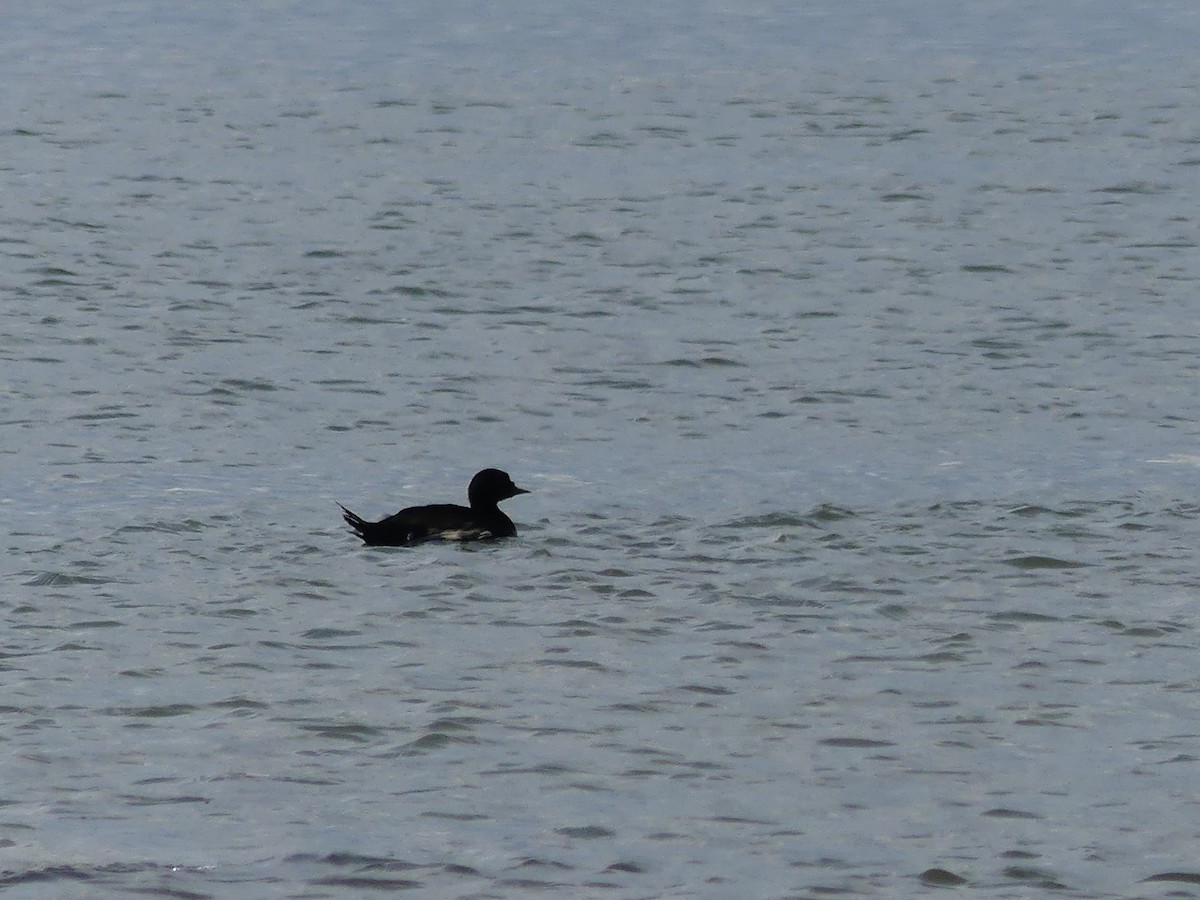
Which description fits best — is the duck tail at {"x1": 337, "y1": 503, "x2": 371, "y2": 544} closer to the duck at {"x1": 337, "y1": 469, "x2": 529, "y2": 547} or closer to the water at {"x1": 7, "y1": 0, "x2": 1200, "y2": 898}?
the duck at {"x1": 337, "y1": 469, "x2": 529, "y2": 547}

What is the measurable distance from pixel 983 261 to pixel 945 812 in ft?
41.4

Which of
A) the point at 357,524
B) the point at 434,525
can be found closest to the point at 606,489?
the point at 434,525

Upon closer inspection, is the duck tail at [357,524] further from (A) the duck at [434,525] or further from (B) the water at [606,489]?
(B) the water at [606,489]

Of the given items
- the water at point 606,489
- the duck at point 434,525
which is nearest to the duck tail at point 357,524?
the duck at point 434,525

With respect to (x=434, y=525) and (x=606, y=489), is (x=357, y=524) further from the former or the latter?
(x=606, y=489)

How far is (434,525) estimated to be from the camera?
13320 mm

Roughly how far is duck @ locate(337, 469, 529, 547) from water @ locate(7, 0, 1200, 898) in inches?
3.8

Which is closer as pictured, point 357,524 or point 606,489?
point 357,524

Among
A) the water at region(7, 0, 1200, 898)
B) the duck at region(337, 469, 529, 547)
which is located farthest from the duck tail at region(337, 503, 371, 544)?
the water at region(7, 0, 1200, 898)

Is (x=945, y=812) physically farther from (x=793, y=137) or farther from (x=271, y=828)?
(x=793, y=137)

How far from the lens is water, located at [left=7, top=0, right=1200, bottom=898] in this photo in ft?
30.2

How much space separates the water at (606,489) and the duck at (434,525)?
96mm

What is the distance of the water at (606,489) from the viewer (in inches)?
362

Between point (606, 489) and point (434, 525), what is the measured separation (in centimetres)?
153
